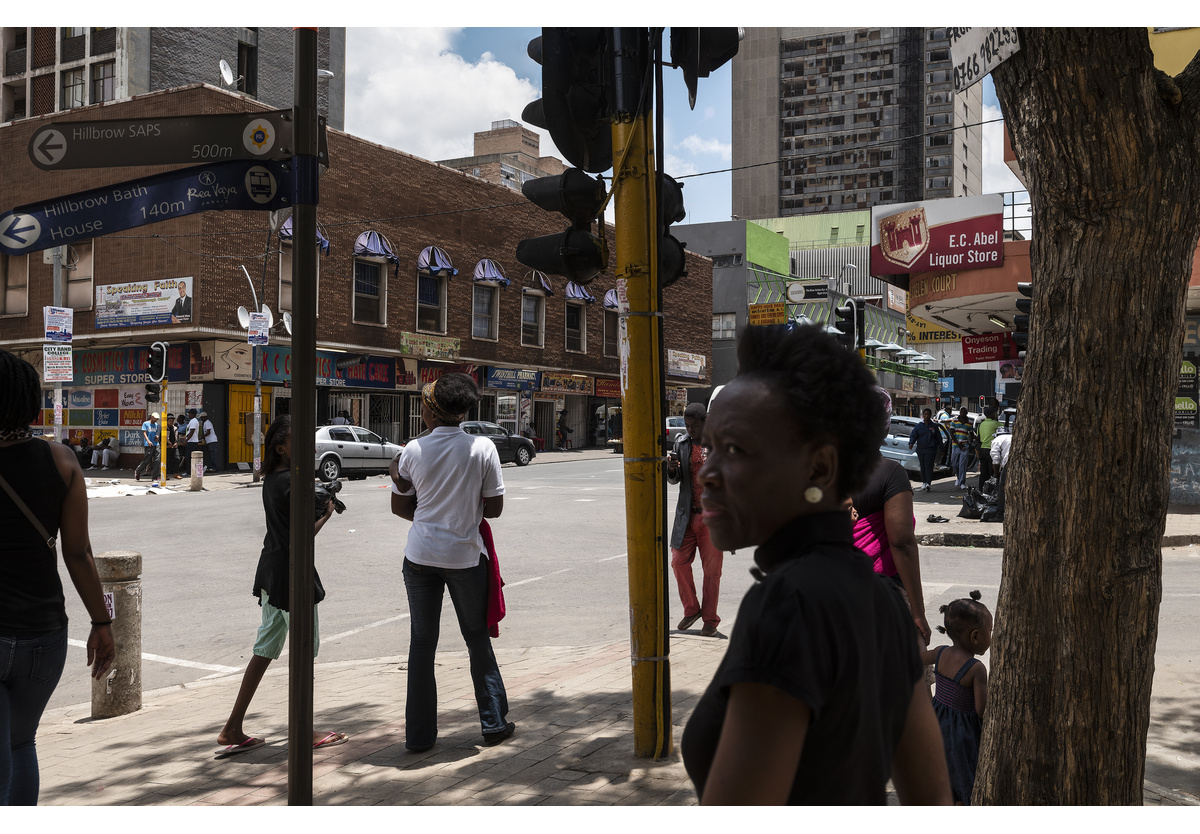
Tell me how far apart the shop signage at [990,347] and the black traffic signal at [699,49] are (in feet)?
61.7

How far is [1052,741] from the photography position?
9.97 ft

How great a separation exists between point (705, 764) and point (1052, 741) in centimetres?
203

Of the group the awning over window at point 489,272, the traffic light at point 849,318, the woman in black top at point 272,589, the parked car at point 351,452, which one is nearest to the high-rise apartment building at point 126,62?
the awning over window at point 489,272

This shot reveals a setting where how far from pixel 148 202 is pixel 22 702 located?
1.69 m

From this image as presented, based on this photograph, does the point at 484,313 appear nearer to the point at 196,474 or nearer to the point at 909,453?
the point at 196,474

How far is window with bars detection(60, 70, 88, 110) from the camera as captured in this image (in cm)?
3494

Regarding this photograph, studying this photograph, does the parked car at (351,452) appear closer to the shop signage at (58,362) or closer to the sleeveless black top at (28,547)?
the shop signage at (58,362)

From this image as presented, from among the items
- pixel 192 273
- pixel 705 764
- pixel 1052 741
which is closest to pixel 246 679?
pixel 1052 741

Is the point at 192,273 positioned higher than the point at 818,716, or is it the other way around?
the point at 192,273

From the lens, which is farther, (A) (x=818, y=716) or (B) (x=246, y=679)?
(B) (x=246, y=679)

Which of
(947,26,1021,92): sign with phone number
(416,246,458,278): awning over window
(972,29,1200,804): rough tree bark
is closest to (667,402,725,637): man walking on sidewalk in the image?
(947,26,1021,92): sign with phone number

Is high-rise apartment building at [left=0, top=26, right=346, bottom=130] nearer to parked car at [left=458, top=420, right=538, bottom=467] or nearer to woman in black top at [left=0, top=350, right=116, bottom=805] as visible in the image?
parked car at [left=458, top=420, right=538, bottom=467]

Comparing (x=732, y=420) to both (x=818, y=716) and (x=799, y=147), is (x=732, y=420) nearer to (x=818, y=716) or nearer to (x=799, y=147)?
(x=818, y=716)

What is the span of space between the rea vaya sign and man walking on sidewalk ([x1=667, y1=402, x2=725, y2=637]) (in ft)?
34.5
